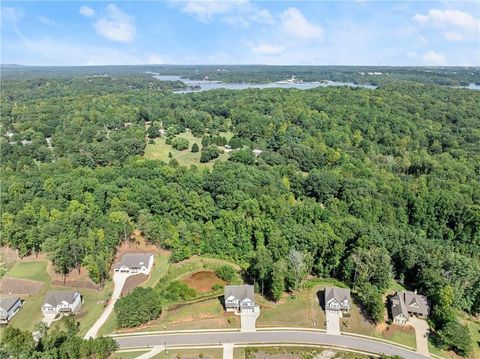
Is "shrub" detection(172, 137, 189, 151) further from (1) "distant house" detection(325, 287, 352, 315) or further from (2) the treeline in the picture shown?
(2) the treeline

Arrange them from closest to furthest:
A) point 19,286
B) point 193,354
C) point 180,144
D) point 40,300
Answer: point 193,354 < point 40,300 < point 19,286 < point 180,144

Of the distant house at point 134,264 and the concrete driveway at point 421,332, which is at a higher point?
the distant house at point 134,264

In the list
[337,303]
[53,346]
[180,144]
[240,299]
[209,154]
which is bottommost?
[337,303]

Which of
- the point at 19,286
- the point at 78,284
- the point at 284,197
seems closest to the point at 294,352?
the point at 78,284

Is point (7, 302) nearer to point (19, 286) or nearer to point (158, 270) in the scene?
point (19, 286)

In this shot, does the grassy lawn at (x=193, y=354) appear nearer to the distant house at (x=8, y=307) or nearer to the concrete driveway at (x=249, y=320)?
the concrete driveway at (x=249, y=320)

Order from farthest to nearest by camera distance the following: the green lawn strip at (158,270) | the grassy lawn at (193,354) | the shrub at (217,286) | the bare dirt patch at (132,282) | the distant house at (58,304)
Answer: the green lawn strip at (158,270)
the shrub at (217,286)
the bare dirt patch at (132,282)
the distant house at (58,304)
the grassy lawn at (193,354)

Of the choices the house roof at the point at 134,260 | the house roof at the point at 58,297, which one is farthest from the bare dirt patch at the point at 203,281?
the house roof at the point at 58,297
